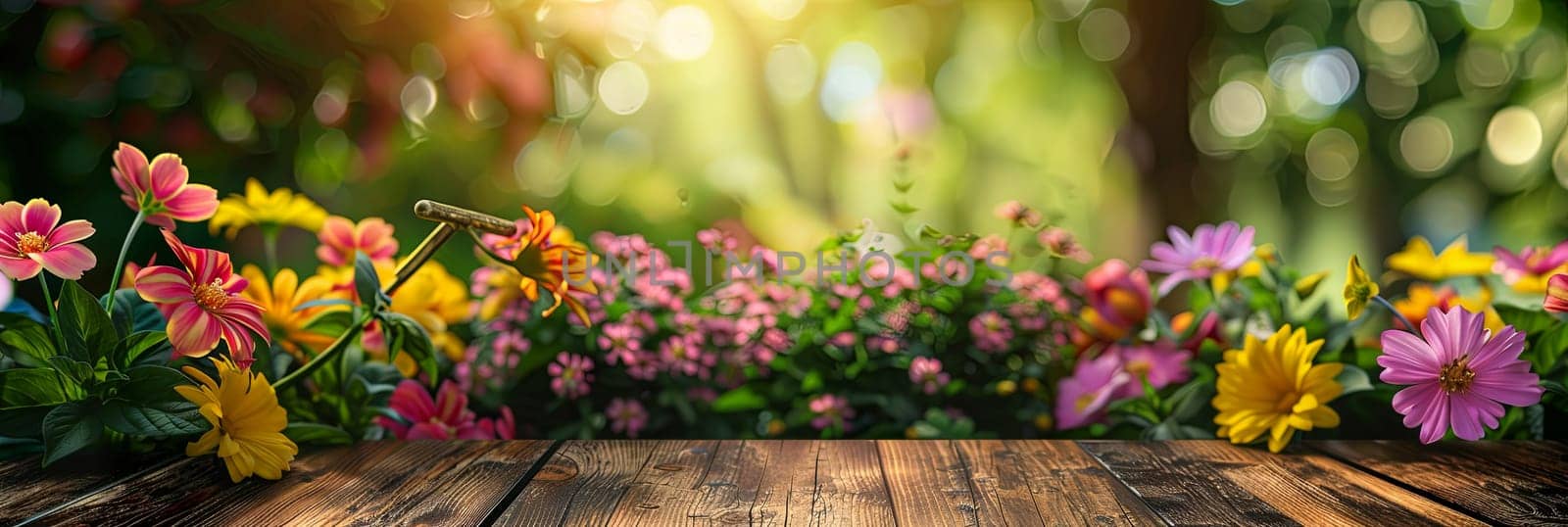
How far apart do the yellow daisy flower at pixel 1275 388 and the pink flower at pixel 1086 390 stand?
0.92ft

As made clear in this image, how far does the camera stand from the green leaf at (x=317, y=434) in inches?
43.0

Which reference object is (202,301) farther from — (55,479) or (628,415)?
(628,415)

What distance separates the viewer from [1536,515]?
0.87m

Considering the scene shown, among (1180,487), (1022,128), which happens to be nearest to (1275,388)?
(1180,487)

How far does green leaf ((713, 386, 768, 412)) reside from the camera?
144 cm

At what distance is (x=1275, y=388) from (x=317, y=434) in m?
1.00

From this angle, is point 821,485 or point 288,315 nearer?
point 821,485

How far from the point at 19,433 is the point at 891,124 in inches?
59.8

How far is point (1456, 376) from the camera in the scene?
39.8 inches

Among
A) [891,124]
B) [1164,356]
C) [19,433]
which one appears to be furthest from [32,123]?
[1164,356]

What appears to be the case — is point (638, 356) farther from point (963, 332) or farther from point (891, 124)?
point (891, 124)

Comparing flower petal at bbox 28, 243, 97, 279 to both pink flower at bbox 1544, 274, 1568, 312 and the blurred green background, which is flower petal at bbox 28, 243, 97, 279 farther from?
pink flower at bbox 1544, 274, 1568, 312

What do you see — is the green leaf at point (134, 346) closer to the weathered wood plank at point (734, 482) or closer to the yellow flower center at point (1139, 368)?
the weathered wood plank at point (734, 482)

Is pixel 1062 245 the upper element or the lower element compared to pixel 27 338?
upper
